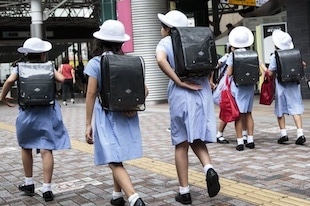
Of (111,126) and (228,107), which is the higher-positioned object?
(111,126)

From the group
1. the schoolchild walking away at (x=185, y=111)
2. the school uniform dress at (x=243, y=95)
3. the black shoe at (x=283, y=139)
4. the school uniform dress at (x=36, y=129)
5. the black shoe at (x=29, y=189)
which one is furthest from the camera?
the black shoe at (x=283, y=139)

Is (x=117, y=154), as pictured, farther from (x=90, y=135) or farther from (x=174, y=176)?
(x=174, y=176)

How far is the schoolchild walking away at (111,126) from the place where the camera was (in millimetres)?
4062

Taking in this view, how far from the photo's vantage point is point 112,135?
410 centimetres

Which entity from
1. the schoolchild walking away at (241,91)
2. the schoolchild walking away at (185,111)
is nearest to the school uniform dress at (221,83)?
the schoolchild walking away at (241,91)

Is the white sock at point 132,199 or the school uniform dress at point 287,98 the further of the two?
the school uniform dress at point 287,98

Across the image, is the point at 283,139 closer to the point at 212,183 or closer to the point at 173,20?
the point at 212,183

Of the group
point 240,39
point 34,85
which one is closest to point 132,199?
point 34,85

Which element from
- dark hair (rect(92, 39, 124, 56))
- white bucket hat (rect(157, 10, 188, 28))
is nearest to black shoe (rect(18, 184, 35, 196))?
dark hair (rect(92, 39, 124, 56))

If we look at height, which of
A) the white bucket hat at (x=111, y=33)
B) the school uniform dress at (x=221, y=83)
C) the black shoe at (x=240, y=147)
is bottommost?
the black shoe at (x=240, y=147)

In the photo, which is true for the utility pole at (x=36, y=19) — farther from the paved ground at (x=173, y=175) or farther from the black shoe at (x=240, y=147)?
the black shoe at (x=240, y=147)

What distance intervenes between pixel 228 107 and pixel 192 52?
296 centimetres

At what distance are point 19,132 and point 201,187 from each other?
1928 millimetres

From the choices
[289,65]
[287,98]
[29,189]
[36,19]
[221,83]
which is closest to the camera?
[29,189]
